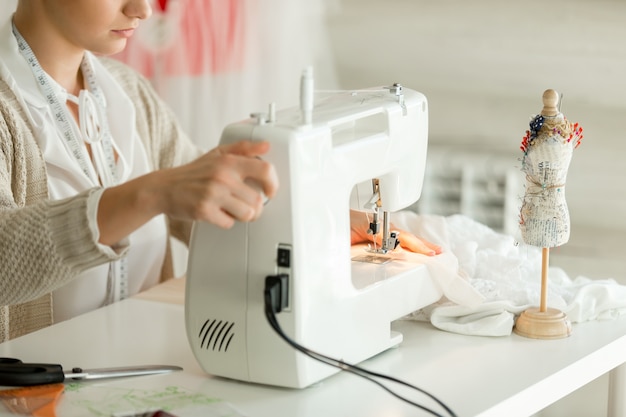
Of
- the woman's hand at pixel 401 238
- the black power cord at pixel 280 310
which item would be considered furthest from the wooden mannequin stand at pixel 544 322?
the black power cord at pixel 280 310

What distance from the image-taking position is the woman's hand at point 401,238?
1.69m

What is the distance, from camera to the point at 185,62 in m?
3.27

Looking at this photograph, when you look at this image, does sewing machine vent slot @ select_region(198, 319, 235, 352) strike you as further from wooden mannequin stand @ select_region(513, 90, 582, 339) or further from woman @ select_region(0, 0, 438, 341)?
wooden mannequin stand @ select_region(513, 90, 582, 339)

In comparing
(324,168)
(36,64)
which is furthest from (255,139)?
(36,64)

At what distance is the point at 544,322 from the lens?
160cm

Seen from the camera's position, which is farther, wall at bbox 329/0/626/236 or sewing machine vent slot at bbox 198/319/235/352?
wall at bbox 329/0/626/236

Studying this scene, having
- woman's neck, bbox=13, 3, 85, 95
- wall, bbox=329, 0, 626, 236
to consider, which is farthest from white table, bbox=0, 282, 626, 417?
wall, bbox=329, 0, 626, 236

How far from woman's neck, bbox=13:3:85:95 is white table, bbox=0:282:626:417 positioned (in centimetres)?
55

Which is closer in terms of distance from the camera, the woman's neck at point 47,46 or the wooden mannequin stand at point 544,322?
the wooden mannequin stand at point 544,322

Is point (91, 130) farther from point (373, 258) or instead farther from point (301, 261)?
point (301, 261)

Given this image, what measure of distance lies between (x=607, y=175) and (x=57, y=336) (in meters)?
1.85

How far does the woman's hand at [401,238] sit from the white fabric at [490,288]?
3cm

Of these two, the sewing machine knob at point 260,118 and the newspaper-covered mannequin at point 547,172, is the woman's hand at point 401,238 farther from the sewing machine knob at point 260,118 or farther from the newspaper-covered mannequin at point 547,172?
the sewing machine knob at point 260,118

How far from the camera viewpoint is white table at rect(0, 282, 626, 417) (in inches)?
53.9
